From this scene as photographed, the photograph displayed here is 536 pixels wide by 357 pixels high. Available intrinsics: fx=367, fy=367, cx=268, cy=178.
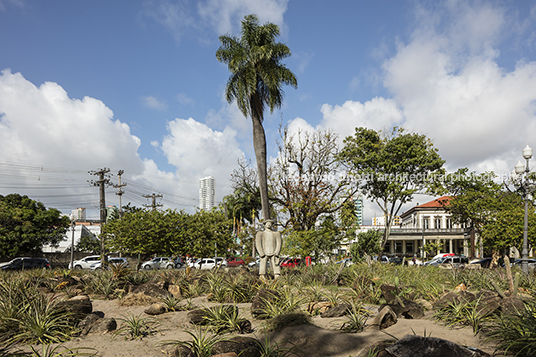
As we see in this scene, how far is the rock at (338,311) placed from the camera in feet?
23.7

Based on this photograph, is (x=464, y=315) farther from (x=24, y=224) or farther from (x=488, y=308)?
(x=24, y=224)

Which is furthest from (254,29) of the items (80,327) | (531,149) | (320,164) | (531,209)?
(531,209)

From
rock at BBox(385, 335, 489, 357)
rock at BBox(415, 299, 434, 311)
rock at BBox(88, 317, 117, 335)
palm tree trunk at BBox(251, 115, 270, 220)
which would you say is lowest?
rock at BBox(415, 299, 434, 311)

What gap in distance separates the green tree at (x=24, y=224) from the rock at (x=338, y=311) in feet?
115

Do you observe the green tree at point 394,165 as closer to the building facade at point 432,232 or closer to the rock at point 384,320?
the rock at point 384,320

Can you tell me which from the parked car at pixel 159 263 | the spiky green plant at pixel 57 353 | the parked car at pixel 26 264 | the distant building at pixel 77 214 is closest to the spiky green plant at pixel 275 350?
the spiky green plant at pixel 57 353

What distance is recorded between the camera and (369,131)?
92.5 feet

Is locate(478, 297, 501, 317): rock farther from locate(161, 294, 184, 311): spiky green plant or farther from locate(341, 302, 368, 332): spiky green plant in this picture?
locate(161, 294, 184, 311): spiky green plant

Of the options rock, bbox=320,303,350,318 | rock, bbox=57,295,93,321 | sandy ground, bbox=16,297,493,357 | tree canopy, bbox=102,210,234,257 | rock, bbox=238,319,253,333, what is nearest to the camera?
sandy ground, bbox=16,297,493,357

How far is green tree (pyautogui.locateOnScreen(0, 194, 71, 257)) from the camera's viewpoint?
109 ft

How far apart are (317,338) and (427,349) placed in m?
2.08

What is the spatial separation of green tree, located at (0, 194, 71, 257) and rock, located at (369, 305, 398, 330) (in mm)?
36173

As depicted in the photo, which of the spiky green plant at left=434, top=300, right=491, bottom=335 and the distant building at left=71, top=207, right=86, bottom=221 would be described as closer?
the spiky green plant at left=434, top=300, right=491, bottom=335

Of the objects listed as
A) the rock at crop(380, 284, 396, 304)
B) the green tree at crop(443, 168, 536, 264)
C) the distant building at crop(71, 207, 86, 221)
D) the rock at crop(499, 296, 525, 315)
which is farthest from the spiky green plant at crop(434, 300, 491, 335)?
the distant building at crop(71, 207, 86, 221)
